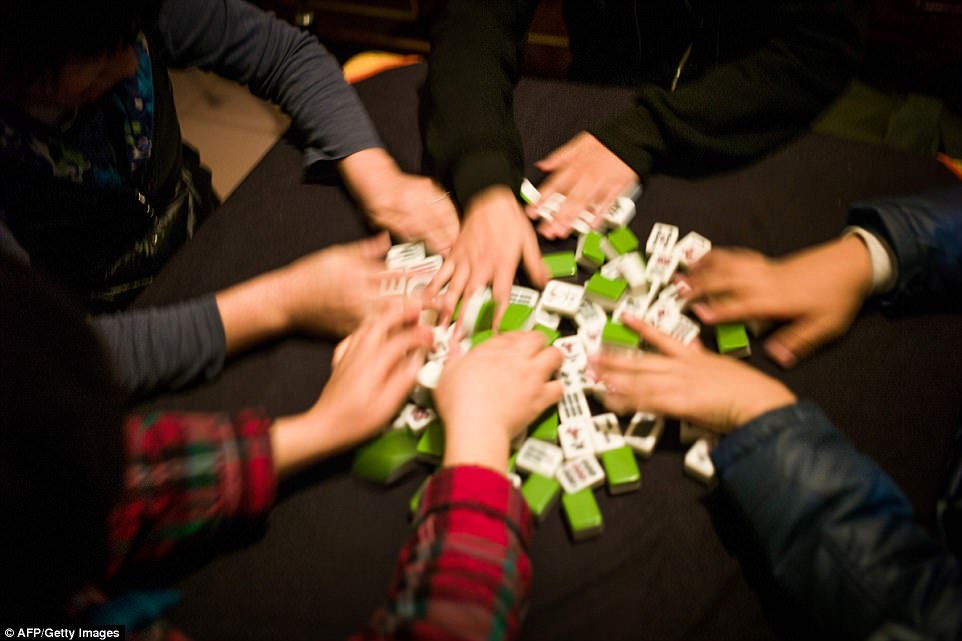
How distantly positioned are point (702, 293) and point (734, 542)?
293 mm

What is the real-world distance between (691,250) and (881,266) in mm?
221

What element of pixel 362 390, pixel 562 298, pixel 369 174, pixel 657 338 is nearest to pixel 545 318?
pixel 562 298

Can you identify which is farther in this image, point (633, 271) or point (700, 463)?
point (633, 271)

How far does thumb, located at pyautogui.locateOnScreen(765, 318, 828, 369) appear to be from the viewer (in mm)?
724

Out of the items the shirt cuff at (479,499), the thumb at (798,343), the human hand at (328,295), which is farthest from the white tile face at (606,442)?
the human hand at (328,295)

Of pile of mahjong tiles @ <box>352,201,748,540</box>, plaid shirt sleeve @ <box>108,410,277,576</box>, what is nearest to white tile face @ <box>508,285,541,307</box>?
pile of mahjong tiles @ <box>352,201,748,540</box>

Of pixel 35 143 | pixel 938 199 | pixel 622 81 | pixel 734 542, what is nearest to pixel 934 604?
pixel 734 542

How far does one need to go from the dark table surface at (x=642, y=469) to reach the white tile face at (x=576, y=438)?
0.05 metres

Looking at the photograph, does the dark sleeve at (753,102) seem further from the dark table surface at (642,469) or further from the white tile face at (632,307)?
the white tile face at (632,307)

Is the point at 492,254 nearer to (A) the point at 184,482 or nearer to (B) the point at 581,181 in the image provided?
(B) the point at 581,181

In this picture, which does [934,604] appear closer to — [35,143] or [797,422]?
[797,422]

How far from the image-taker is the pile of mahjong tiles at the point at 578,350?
660mm

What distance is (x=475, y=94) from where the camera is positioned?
3.06 ft

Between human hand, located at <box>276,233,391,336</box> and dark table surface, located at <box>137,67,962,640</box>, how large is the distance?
0.10 feet
